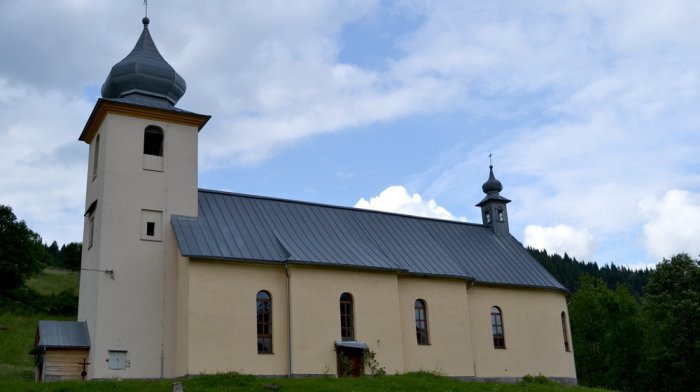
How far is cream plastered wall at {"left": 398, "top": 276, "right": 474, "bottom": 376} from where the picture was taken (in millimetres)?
28406

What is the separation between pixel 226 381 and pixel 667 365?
32348 mm

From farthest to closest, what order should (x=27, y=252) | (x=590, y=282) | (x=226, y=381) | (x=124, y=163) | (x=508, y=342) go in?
1. (x=590, y=282)
2. (x=27, y=252)
3. (x=508, y=342)
4. (x=124, y=163)
5. (x=226, y=381)

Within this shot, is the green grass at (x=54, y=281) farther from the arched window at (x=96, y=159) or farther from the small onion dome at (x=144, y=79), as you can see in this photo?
the small onion dome at (x=144, y=79)

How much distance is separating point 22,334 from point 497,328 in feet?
83.2

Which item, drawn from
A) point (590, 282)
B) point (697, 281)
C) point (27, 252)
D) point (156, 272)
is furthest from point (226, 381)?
point (590, 282)

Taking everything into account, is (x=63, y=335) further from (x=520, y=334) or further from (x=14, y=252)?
(x=14, y=252)

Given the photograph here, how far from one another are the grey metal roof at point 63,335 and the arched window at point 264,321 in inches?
224

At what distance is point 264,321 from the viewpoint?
2530cm

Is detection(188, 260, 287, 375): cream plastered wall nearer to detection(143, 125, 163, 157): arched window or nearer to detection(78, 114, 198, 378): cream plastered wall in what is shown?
detection(78, 114, 198, 378): cream plastered wall

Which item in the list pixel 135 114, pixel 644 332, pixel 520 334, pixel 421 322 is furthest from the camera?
pixel 644 332

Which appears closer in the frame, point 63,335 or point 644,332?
point 63,335

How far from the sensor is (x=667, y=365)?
4338cm

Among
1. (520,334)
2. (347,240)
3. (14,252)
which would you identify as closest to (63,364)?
(347,240)

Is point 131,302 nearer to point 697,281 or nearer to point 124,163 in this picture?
point 124,163
